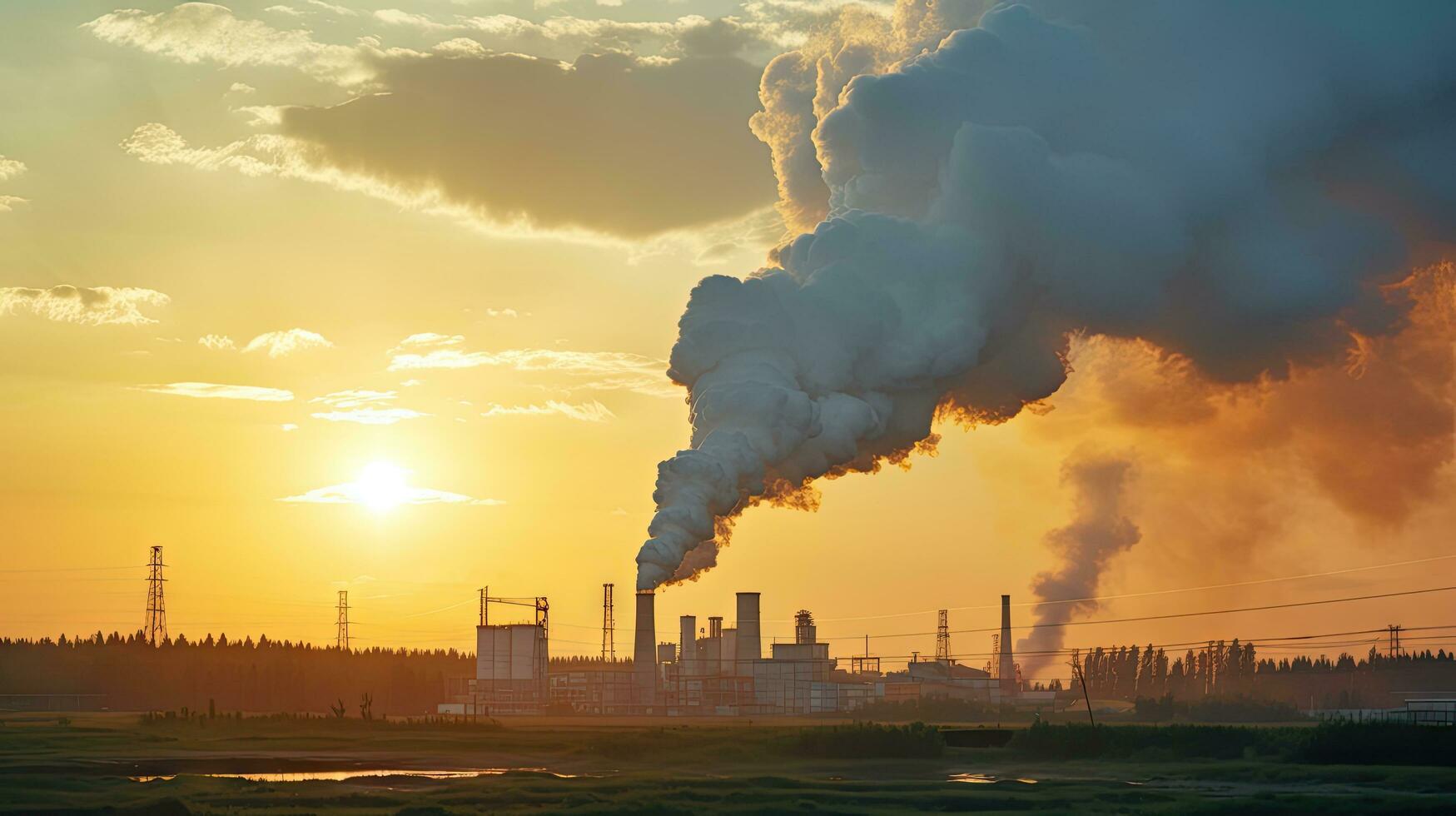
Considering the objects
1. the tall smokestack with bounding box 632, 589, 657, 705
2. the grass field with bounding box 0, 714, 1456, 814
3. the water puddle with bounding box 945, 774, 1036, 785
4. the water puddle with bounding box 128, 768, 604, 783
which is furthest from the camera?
the tall smokestack with bounding box 632, 589, 657, 705

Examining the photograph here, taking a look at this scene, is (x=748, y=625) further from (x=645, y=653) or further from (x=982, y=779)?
(x=982, y=779)

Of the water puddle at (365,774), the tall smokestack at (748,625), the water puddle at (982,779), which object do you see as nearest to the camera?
the water puddle at (365,774)

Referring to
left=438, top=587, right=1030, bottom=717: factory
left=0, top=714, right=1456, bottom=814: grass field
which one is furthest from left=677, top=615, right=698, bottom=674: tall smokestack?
left=0, top=714, right=1456, bottom=814: grass field

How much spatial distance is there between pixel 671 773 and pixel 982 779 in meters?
14.1

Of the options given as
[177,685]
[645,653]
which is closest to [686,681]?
[645,653]

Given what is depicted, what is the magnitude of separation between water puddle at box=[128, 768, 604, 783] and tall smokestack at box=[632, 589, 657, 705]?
5946cm

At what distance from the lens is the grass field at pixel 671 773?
6144 cm

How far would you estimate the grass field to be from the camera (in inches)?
2419

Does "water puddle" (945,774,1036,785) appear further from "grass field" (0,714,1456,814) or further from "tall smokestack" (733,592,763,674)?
"tall smokestack" (733,592,763,674)

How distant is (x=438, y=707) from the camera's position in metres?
163

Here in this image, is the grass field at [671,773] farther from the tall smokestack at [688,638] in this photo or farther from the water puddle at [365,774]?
the tall smokestack at [688,638]

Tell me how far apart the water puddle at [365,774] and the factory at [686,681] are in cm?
6500

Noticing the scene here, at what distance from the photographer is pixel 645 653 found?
149 meters

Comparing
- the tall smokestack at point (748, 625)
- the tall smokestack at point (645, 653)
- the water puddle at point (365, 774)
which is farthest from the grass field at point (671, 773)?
the tall smokestack at point (748, 625)
